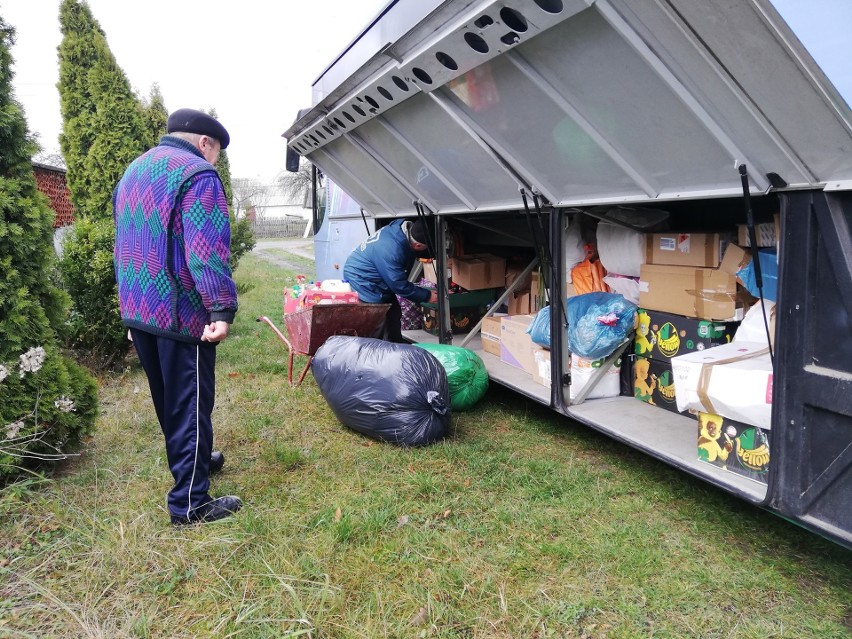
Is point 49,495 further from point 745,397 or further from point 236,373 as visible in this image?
point 745,397

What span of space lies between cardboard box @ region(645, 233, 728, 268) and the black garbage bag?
4.90 ft

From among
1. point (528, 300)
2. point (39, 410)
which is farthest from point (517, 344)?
point (39, 410)

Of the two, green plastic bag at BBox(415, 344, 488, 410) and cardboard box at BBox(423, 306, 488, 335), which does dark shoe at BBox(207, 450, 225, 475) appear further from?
cardboard box at BBox(423, 306, 488, 335)

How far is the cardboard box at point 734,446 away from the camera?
228cm

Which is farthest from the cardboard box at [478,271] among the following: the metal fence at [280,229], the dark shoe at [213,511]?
the metal fence at [280,229]

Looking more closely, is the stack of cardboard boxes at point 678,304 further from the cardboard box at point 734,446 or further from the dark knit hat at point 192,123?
the dark knit hat at point 192,123

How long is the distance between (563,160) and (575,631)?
2093 mm

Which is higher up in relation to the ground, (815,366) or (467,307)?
(815,366)

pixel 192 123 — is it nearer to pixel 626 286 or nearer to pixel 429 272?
pixel 626 286

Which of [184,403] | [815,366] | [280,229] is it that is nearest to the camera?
→ [815,366]

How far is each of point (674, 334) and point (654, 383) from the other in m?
0.35

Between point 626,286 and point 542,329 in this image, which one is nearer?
point 626,286

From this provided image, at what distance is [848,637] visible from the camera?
75.6 inches

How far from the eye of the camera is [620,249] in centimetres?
352
